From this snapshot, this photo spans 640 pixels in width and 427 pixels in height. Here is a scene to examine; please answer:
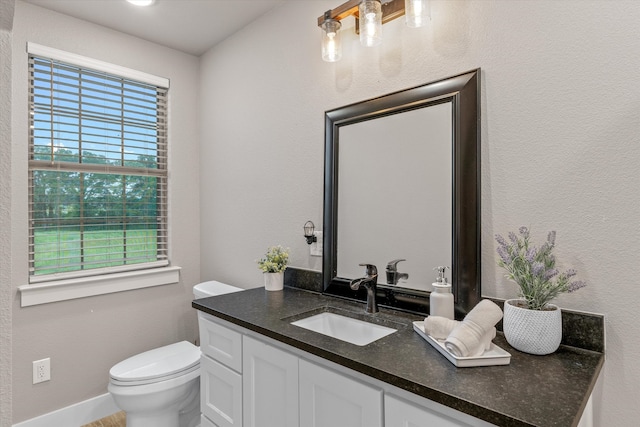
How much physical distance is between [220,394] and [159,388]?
1.66ft

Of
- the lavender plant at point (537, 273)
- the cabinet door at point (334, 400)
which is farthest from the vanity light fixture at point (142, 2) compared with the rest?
the lavender plant at point (537, 273)

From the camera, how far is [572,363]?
1.00 meters

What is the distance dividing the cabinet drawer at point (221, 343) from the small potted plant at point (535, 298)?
102 cm

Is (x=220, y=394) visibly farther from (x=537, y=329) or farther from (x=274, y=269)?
(x=537, y=329)

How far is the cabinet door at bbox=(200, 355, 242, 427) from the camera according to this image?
4.83 ft

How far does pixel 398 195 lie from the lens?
1548mm

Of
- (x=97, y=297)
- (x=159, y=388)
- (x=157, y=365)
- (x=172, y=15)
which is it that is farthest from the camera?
(x=97, y=297)

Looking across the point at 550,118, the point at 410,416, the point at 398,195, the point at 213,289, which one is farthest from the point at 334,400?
the point at 213,289

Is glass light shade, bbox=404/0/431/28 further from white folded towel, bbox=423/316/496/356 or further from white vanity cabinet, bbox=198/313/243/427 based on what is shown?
white vanity cabinet, bbox=198/313/243/427

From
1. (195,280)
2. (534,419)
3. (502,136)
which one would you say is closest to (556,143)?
(502,136)

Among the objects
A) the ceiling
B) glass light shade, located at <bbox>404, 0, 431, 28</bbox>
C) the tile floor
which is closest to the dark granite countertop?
glass light shade, located at <bbox>404, 0, 431, 28</bbox>

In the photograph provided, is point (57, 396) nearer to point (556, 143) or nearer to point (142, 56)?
point (142, 56)

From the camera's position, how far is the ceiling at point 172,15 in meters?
2.11

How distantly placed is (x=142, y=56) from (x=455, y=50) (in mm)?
2191
